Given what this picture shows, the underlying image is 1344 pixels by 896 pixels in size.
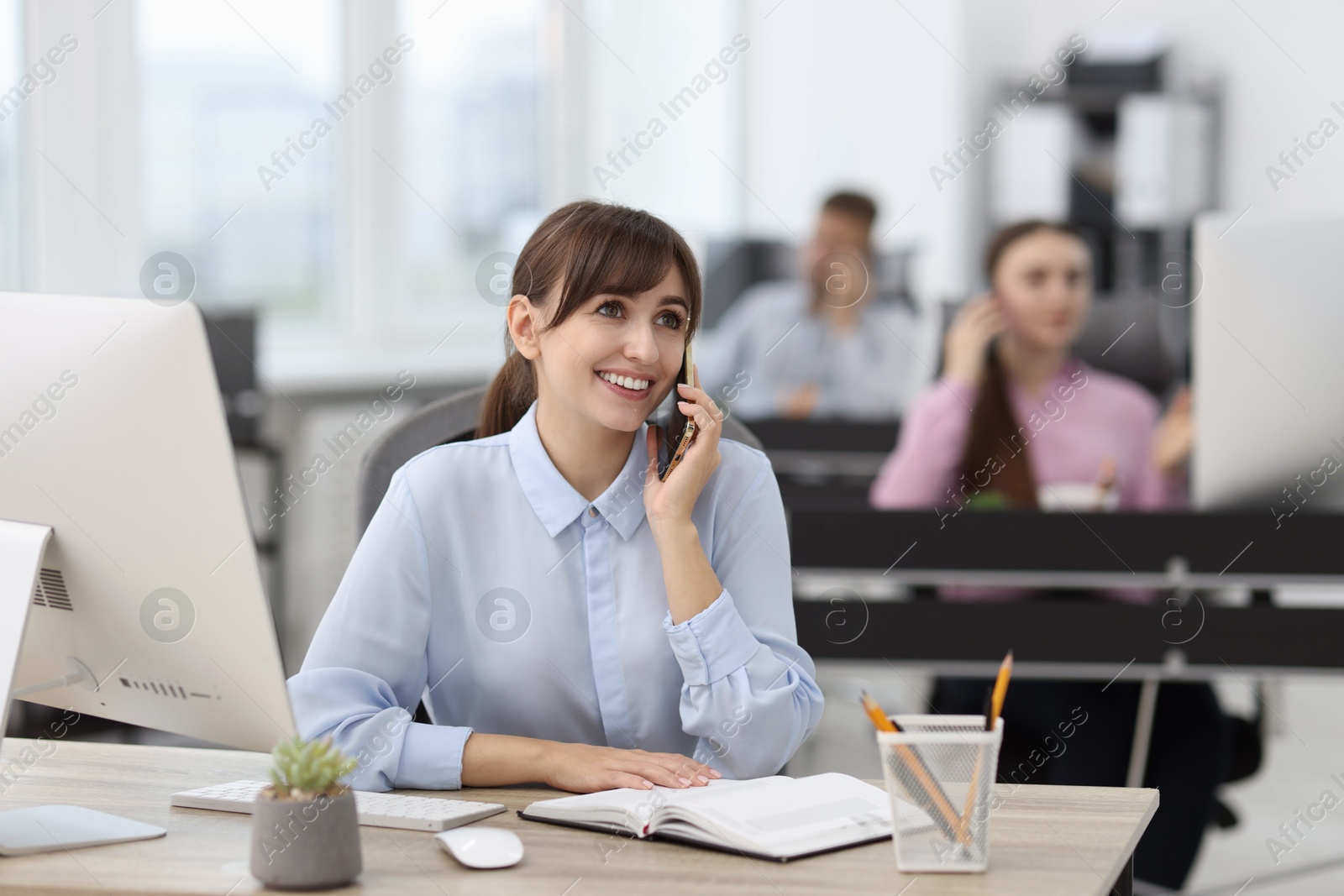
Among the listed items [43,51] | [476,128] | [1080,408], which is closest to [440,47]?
[476,128]

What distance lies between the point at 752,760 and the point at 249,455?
2.75 metres

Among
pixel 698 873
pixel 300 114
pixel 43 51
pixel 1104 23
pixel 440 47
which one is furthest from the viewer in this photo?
pixel 1104 23

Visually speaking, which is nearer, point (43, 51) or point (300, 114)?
point (43, 51)

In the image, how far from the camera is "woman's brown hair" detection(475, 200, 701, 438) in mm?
1457

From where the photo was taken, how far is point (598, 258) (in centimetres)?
146

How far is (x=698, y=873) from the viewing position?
1.06 m

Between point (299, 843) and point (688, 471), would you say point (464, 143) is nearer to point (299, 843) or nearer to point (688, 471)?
point (688, 471)

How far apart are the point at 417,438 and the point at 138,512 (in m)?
0.60

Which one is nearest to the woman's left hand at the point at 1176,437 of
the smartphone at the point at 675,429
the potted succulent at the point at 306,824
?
the smartphone at the point at 675,429

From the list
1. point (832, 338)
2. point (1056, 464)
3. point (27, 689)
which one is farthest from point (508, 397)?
point (832, 338)

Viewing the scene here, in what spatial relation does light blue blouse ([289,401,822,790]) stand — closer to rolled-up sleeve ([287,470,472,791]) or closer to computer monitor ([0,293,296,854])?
rolled-up sleeve ([287,470,472,791])

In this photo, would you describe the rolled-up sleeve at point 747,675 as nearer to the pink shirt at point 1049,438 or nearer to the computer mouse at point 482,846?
the computer mouse at point 482,846

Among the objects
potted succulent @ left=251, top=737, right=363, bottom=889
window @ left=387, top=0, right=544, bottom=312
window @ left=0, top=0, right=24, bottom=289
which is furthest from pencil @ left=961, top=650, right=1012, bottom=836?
window @ left=387, top=0, right=544, bottom=312

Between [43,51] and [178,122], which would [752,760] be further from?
[178,122]
